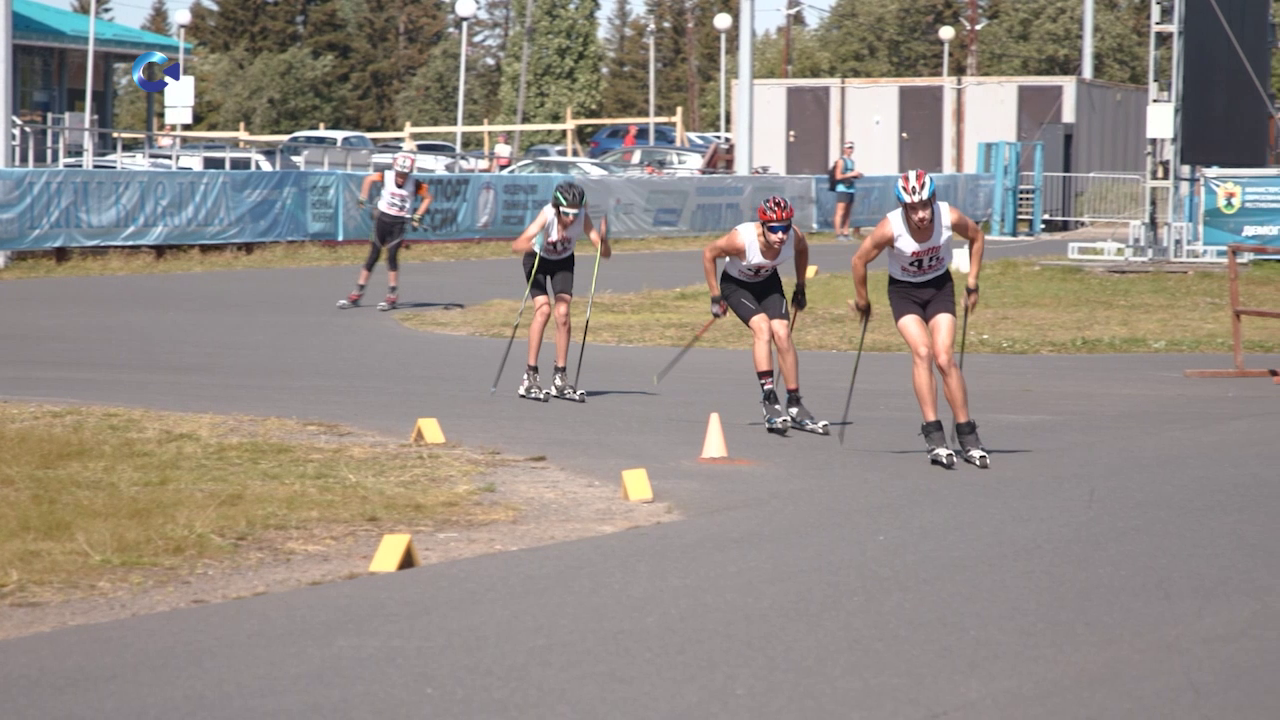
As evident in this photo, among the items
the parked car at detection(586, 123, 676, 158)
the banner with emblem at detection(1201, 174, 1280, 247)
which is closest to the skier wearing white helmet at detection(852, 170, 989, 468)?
the banner with emblem at detection(1201, 174, 1280, 247)

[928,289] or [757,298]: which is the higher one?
[928,289]

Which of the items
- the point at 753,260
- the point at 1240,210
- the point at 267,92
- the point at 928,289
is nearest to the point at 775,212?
the point at 753,260

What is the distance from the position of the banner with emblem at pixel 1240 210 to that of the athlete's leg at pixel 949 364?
19.4 meters

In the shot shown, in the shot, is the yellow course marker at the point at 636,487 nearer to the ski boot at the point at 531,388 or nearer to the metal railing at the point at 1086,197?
the ski boot at the point at 531,388

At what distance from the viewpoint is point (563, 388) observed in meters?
12.6

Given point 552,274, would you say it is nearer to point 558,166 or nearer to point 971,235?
point 971,235

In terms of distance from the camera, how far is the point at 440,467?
941 cm

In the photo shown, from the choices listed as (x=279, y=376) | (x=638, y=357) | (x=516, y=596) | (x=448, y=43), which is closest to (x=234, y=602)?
(x=516, y=596)

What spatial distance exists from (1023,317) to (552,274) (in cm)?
901

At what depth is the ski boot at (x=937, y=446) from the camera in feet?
31.1

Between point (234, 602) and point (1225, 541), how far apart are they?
455 cm

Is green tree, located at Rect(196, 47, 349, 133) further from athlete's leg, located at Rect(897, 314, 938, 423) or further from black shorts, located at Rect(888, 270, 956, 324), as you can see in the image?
athlete's leg, located at Rect(897, 314, 938, 423)

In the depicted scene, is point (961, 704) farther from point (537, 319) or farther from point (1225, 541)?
point (537, 319)

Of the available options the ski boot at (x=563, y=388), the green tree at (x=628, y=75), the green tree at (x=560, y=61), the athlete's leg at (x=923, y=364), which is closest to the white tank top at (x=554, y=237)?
the ski boot at (x=563, y=388)
